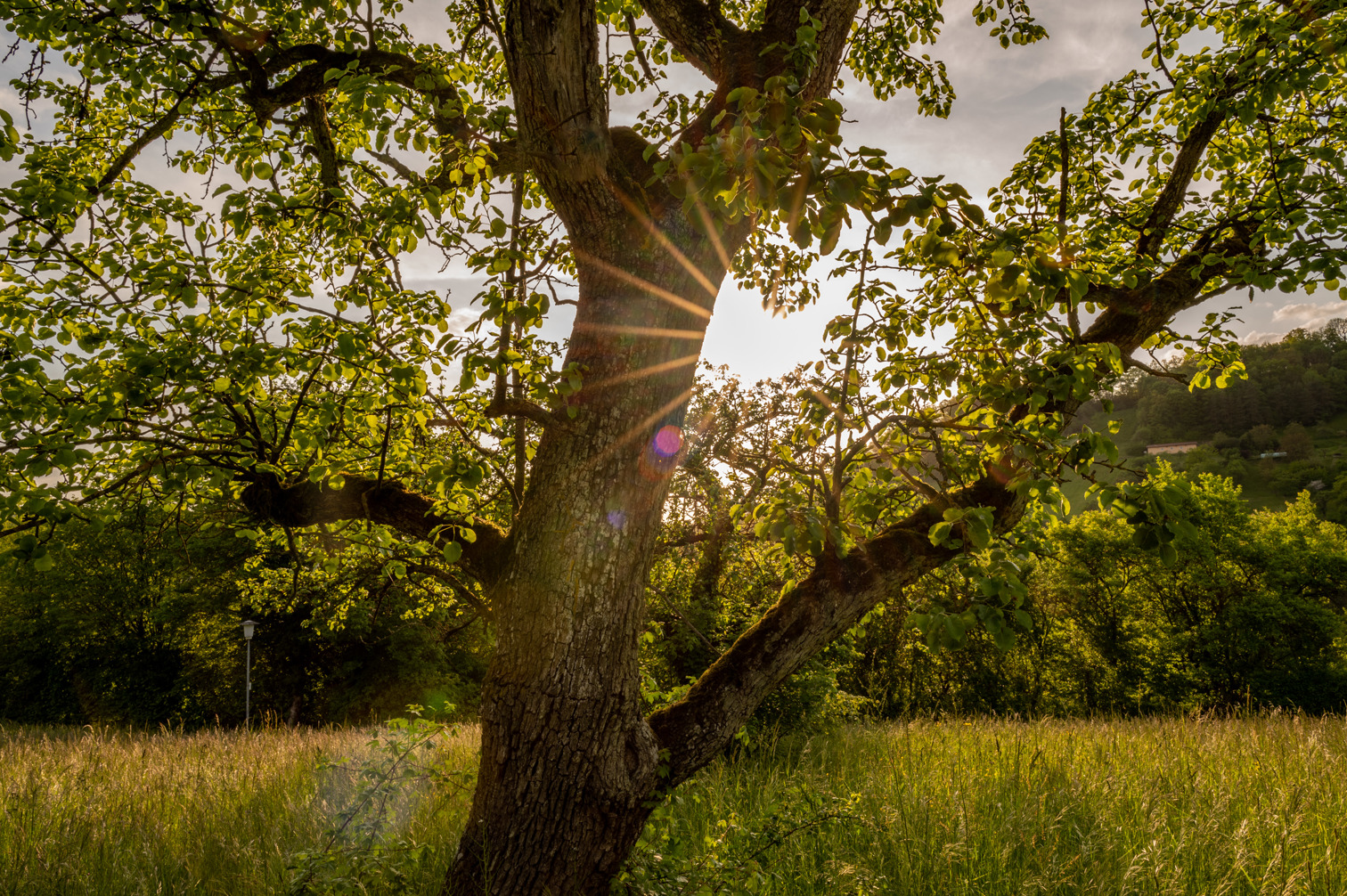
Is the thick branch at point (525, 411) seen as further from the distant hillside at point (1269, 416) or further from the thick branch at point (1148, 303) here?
the distant hillside at point (1269, 416)

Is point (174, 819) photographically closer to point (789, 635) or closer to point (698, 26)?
point (789, 635)

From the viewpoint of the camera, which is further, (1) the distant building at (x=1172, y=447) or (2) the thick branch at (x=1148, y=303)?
(1) the distant building at (x=1172, y=447)

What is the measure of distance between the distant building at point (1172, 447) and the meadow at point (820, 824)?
5899 cm

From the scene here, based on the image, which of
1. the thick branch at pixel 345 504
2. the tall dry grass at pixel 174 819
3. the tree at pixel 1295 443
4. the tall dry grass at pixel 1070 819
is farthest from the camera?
the tree at pixel 1295 443

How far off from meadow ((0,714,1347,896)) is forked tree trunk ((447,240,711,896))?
491 millimetres

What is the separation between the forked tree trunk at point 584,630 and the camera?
260 centimetres

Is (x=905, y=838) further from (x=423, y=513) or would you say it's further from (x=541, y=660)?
(x=423, y=513)

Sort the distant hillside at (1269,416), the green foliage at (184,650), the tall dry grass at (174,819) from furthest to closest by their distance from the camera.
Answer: the distant hillside at (1269,416) < the green foliage at (184,650) < the tall dry grass at (174,819)

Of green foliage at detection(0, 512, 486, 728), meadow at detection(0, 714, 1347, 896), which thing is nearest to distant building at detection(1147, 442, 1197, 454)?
green foliage at detection(0, 512, 486, 728)

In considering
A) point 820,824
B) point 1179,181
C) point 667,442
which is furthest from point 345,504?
point 1179,181

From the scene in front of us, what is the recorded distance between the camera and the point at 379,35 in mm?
4215

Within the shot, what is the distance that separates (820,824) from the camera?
379 centimetres

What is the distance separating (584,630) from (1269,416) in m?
84.7

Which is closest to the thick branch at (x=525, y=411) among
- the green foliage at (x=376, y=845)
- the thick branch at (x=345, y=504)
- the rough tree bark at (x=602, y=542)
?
the rough tree bark at (x=602, y=542)
